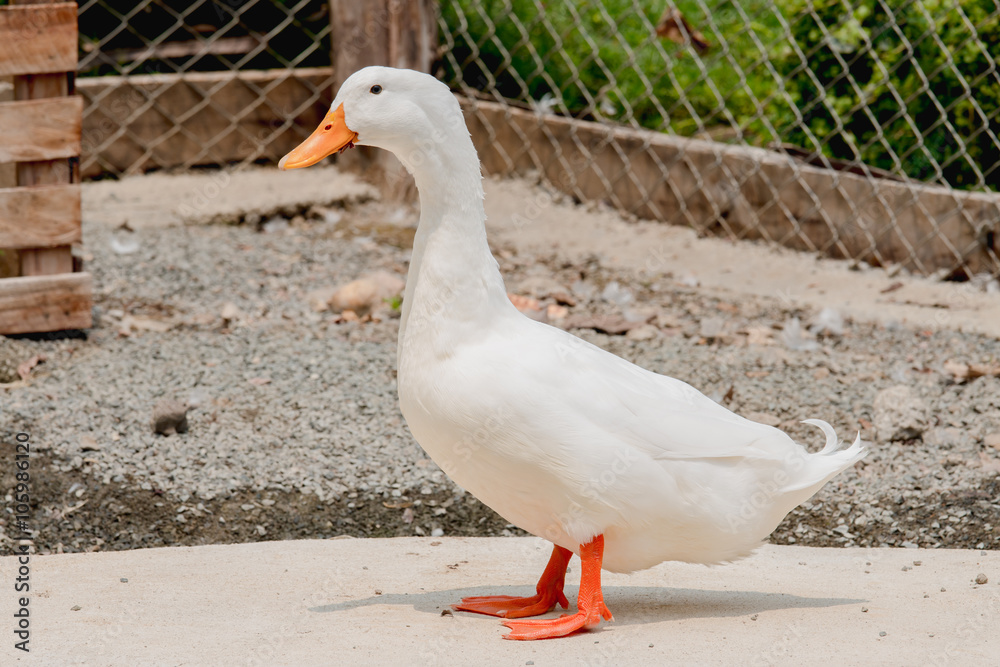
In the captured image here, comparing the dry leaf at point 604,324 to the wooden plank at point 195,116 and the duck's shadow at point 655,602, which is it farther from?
the wooden plank at point 195,116

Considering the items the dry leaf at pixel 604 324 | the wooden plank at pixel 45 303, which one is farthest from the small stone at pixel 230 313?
the dry leaf at pixel 604 324

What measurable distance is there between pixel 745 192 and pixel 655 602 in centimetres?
389

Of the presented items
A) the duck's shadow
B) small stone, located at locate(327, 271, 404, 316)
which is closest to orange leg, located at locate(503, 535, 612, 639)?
the duck's shadow

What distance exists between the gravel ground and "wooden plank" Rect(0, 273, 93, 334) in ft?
0.34

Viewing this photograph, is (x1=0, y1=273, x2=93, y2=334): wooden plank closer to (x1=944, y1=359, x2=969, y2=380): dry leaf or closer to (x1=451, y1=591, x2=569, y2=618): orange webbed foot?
(x1=451, y1=591, x2=569, y2=618): orange webbed foot

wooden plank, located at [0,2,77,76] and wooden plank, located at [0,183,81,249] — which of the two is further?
wooden plank, located at [0,183,81,249]

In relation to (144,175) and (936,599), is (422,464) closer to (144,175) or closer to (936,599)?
(936,599)

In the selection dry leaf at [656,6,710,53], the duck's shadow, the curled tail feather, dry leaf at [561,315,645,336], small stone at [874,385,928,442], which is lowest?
the duck's shadow

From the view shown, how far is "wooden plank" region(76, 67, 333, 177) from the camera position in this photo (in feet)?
23.7

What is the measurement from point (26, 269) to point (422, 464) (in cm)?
221

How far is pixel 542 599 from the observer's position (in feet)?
9.45

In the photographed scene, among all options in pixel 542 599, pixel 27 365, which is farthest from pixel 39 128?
pixel 542 599

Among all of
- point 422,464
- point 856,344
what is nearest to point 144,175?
point 422,464

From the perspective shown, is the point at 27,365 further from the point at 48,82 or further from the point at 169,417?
the point at 48,82
